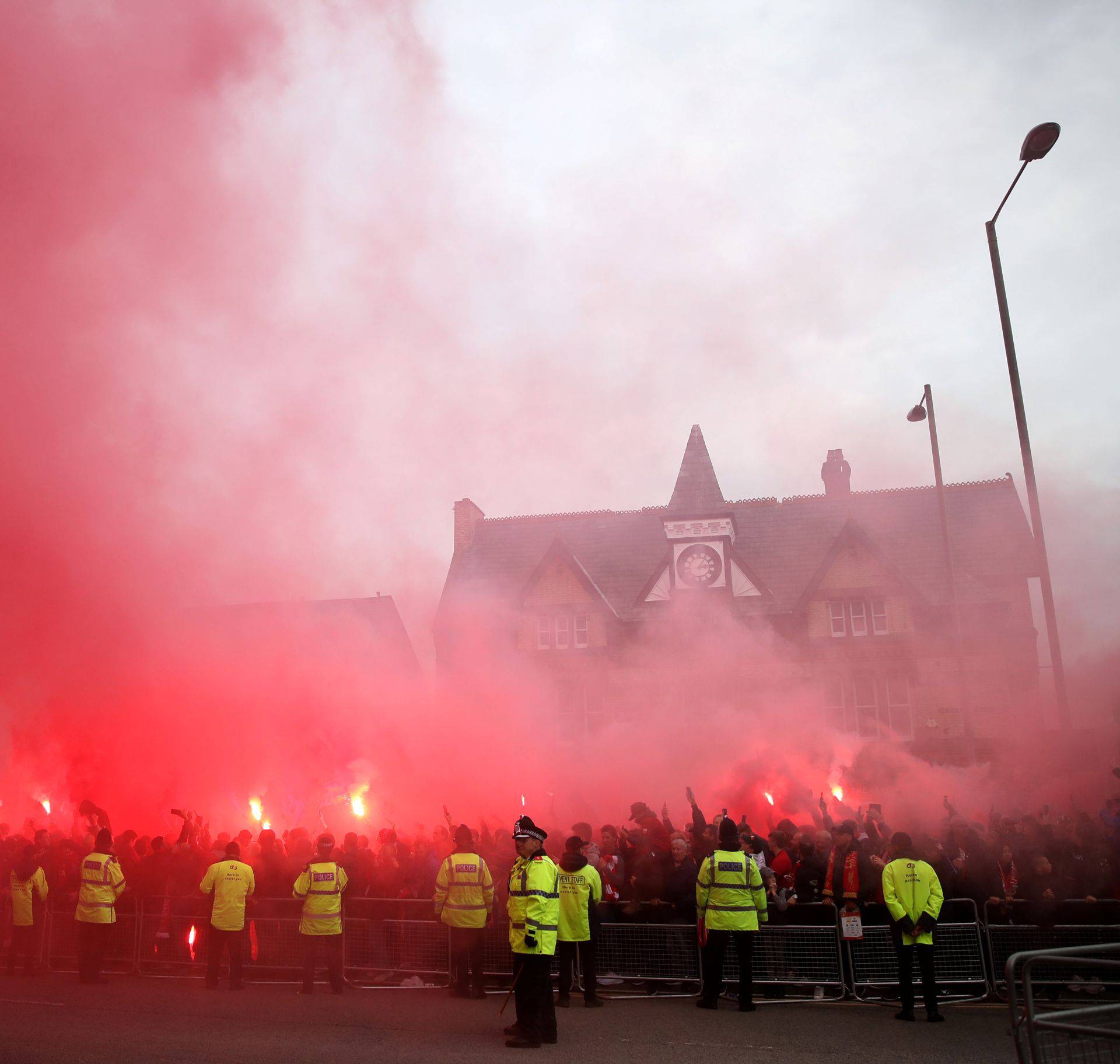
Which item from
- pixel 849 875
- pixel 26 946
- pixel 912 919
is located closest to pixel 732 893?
pixel 912 919

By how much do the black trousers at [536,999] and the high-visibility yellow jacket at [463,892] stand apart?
4.23 feet

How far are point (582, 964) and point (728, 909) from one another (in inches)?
65.2

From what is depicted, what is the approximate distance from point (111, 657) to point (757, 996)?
10411mm

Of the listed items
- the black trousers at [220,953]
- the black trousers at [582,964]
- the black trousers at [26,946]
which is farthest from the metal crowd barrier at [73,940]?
the black trousers at [582,964]

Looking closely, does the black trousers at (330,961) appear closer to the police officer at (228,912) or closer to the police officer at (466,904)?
the police officer at (228,912)

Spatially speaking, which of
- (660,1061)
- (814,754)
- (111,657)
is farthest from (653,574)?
(660,1061)

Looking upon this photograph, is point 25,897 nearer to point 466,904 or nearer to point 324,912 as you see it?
point 324,912

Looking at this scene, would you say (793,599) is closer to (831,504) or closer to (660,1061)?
(831,504)

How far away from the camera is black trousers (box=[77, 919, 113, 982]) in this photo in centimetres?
1020

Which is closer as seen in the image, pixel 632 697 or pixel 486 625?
pixel 632 697

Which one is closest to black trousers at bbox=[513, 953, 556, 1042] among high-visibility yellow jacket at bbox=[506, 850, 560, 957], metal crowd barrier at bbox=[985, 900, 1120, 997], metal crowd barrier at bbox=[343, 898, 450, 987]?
high-visibility yellow jacket at bbox=[506, 850, 560, 957]

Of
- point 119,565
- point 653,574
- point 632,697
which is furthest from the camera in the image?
point 653,574

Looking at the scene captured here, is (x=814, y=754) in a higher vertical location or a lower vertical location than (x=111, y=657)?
lower

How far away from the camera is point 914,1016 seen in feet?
26.9
